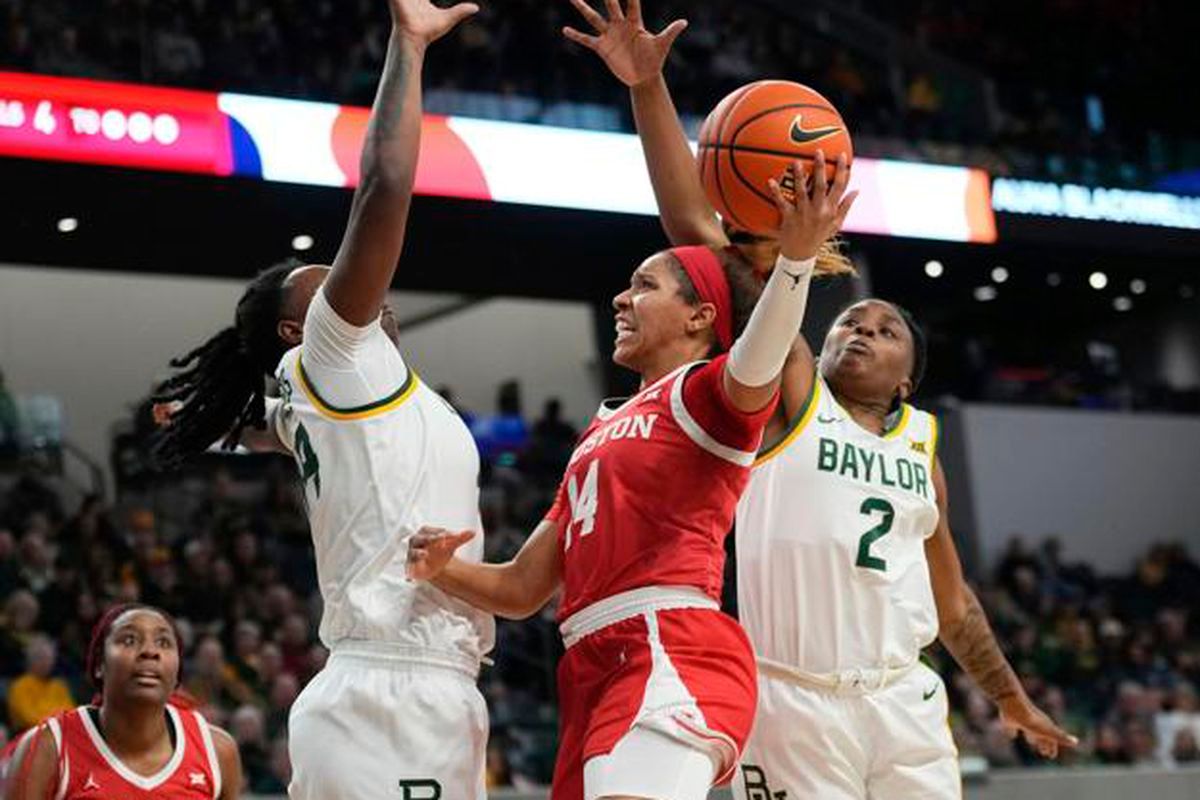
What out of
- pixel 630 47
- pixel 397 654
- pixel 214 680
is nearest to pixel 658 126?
pixel 630 47

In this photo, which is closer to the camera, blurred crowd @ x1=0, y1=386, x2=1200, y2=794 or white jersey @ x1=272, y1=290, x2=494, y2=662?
white jersey @ x1=272, y1=290, x2=494, y2=662

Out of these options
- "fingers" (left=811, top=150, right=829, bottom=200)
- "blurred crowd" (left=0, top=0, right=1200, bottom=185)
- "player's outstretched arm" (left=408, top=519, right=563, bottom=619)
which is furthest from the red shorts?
"blurred crowd" (left=0, top=0, right=1200, bottom=185)

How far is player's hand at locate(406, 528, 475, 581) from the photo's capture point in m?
4.02

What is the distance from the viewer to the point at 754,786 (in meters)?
4.83

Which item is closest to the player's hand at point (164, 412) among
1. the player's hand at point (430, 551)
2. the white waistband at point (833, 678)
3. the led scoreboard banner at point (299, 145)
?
the player's hand at point (430, 551)

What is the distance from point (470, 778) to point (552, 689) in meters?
9.77

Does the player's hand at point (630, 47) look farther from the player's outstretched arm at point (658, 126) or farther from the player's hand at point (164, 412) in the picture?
the player's hand at point (164, 412)

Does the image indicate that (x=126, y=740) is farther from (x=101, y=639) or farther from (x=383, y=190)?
(x=383, y=190)

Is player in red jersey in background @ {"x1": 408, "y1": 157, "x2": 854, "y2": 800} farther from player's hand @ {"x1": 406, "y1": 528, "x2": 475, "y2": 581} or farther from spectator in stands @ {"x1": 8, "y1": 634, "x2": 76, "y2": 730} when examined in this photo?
spectator in stands @ {"x1": 8, "y1": 634, "x2": 76, "y2": 730}

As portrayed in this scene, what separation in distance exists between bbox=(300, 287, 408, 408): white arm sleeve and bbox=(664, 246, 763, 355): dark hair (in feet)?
2.11

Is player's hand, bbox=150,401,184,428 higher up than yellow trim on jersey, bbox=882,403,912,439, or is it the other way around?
player's hand, bbox=150,401,184,428

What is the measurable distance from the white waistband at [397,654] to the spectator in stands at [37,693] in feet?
24.1

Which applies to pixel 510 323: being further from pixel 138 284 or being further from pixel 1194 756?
pixel 1194 756

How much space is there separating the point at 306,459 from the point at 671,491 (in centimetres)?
83
